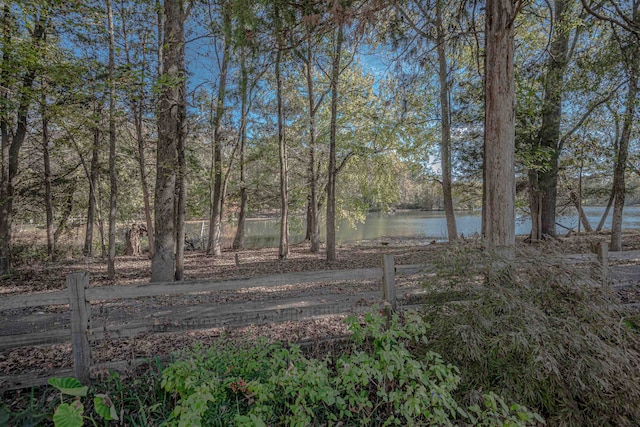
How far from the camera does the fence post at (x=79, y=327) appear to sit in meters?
2.74

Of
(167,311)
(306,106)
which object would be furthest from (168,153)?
(306,106)

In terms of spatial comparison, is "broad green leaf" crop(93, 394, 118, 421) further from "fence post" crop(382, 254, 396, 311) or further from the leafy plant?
"fence post" crop(382, 254, 396, 311)

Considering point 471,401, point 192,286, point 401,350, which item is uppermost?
point 192,286

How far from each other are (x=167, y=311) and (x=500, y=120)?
14.6ft

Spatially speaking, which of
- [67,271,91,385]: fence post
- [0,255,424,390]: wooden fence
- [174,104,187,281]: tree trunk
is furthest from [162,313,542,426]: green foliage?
[174,104,187,281]: tree trunk

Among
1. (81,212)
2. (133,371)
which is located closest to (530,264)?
(133,371)

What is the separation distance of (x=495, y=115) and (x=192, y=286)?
403 cm

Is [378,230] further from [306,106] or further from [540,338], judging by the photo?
[540,338]

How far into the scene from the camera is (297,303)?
3.57 meters

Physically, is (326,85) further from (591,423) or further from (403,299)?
(591,423)

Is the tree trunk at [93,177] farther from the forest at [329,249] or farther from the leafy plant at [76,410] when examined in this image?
the leafy plant at [76,410]

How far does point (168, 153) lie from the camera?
6566 millimetres

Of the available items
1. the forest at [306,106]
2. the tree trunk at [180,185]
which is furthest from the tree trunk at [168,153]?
the tree trunk at [180,185]

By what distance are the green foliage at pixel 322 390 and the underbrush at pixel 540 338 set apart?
8.1 inches
